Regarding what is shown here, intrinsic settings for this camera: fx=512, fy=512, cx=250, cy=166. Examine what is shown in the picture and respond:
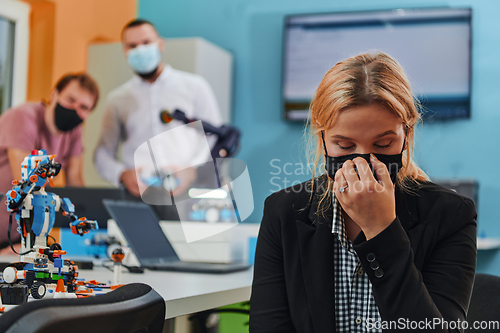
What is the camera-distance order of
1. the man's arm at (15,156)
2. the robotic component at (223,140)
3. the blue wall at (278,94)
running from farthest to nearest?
the blue wall at (278,94) → the man's arm at (15,156) → the robotic component at (223,140)

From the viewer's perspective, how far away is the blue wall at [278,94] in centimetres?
297

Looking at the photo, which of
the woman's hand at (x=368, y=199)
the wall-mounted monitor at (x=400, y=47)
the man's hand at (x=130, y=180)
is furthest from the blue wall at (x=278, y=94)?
the woman's hand at (x=368, y=199)

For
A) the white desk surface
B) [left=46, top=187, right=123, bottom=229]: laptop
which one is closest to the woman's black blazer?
the white desk surface

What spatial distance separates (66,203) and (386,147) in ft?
2.12

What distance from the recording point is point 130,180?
316cm

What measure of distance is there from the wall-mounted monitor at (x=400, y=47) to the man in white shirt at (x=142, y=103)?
570mm

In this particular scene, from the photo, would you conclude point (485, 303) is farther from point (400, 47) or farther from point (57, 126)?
point (57, 126)

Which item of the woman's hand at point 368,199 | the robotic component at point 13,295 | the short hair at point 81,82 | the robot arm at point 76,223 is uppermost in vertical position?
the short hair at point 81,82

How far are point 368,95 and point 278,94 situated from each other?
8.35 feet

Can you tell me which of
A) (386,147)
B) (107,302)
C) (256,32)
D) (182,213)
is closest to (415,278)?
(386,147)

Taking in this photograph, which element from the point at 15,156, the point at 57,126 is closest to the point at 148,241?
the point at 15,156

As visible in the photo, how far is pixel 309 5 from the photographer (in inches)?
132

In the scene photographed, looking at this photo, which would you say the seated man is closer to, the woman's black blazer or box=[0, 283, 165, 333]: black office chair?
the woman's black blazer

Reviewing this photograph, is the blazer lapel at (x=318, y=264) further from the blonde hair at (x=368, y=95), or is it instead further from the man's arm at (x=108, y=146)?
the man's arm at (x=108, y=146)
